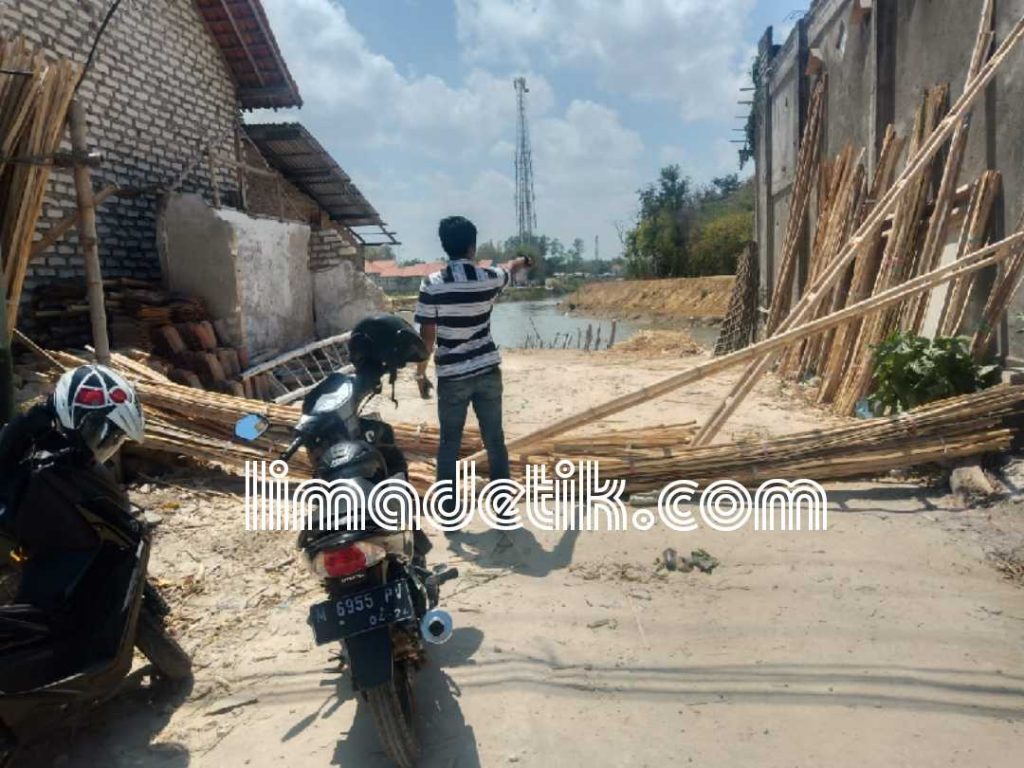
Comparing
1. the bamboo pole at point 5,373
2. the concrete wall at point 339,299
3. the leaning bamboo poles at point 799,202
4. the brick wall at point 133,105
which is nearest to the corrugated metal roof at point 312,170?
the brick wall at point 133,105

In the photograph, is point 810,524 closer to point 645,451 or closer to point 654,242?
point 645,451

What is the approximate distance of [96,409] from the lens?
227 centimetres

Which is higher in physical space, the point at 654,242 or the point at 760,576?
the point at 654,242

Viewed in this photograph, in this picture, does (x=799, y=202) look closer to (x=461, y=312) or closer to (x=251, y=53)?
(x=461, y=312)

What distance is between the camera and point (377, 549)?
2164mm

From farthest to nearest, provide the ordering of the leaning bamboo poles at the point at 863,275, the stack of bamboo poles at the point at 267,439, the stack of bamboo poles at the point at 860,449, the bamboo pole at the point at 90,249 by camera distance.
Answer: the leaning bamboo poles at the point at 863,275
the bamboo pole at the point at 90,249
the stack of bamboo poles at the point at 267,439
the stack of bamboo poles at the point at 860,449

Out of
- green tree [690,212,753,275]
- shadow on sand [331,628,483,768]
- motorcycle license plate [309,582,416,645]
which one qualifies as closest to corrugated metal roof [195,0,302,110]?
shadow on sand [331,628,483,768]

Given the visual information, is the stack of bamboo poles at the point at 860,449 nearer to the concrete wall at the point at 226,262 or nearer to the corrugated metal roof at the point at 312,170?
the concrete wall at the point at 226,262

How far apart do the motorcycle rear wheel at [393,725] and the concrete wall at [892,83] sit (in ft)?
17.3

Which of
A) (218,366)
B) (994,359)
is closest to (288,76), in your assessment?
(218,366)

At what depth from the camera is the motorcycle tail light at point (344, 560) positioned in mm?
2113

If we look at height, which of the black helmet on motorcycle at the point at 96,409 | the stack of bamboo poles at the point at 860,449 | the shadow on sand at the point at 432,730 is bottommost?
the shadow on sand at the point at 432,730

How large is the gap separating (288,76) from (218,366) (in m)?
5.65

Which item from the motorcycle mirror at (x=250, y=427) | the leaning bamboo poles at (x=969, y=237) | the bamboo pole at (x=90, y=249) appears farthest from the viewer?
the leaning bamboo poles at (x=969, y=237)
